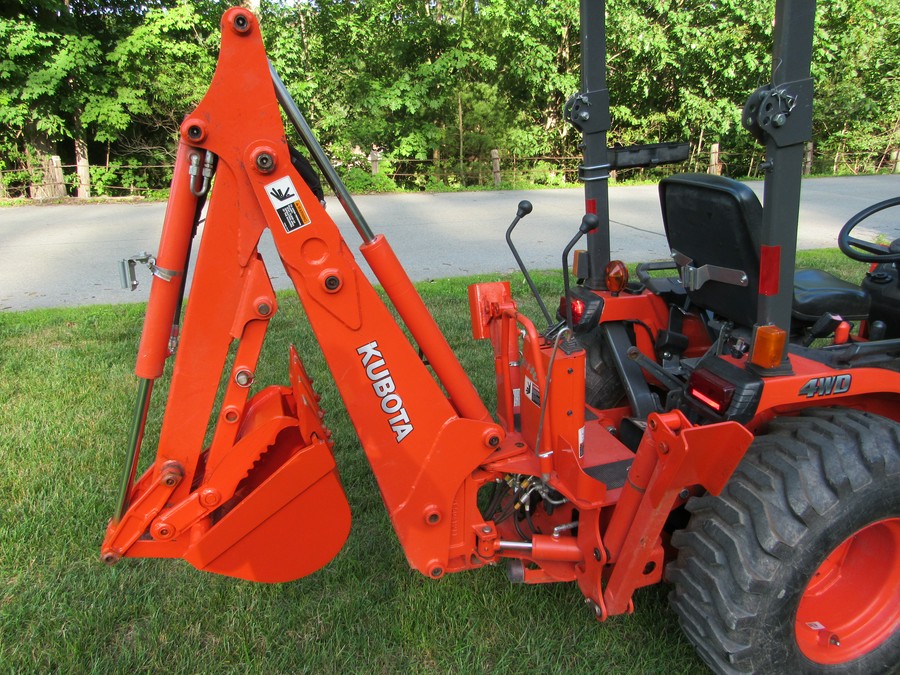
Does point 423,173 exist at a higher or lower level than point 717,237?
lower

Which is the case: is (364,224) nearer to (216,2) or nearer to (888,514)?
(888,514)

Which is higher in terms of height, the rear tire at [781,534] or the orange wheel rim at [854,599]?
the rear tire at [781,534]

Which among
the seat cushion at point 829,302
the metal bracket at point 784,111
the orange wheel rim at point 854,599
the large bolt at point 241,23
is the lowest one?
the orange wheel rim at point 854,599

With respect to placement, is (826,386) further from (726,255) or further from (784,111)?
(784,111)

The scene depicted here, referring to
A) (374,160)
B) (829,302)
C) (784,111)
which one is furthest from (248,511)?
(374,160)

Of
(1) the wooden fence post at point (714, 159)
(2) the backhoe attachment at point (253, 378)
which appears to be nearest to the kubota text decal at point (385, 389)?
(2) the backhoe attachment at point (253, 378)

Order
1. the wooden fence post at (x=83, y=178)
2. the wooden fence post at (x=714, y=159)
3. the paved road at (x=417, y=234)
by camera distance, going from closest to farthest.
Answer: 1. the paved road at (x=417, y=234)
2. the wooden fence post at (x=83, y=178)
3. the wooden fence post at (x=714, y=159)

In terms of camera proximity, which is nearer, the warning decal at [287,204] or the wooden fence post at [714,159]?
the warning decal at [287,204]

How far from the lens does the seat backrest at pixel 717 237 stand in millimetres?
2074

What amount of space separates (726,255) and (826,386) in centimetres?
56

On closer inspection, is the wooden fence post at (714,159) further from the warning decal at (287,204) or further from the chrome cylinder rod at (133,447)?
the chrome cylinder rod at (133,447)

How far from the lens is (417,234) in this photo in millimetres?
9789

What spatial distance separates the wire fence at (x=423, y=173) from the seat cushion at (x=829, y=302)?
12153 millimetres

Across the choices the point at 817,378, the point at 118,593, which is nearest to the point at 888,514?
the point at 817,378
